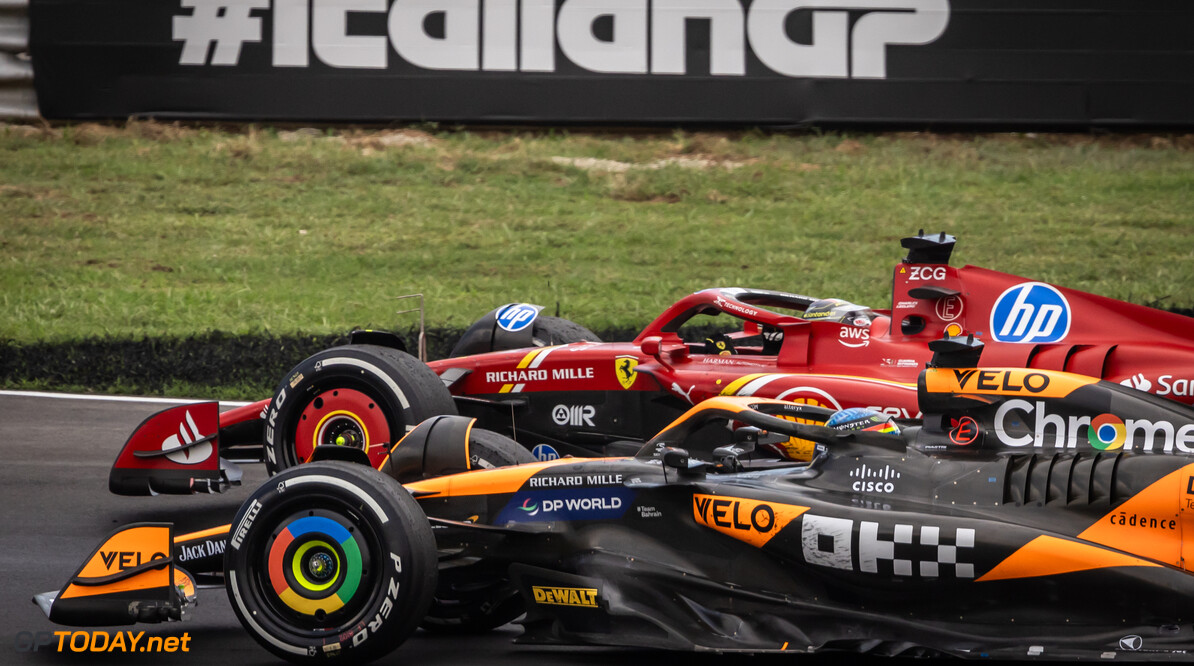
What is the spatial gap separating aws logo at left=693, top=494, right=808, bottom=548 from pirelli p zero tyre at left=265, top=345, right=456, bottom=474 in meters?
2.48

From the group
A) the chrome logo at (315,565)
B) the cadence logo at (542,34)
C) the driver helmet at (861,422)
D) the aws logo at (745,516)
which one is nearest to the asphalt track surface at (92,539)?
the chrome logo at (315,565)

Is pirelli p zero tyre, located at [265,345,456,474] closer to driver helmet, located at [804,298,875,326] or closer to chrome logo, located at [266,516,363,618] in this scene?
chrome logo, located at [266,516,363,618]

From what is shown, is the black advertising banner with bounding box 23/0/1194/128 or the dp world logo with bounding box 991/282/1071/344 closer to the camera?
the dp world logo with bounding box 991/282/1071/344

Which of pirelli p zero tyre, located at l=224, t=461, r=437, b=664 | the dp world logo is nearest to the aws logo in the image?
pirelli p zero tyre, located at l=224, t=461, r=437, b=664

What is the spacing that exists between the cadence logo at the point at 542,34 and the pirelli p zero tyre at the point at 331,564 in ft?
37.7

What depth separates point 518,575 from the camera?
5652 mm

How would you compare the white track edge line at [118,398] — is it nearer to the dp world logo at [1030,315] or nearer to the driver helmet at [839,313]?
the driver helmet at [839,313]

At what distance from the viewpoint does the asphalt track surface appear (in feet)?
19.0

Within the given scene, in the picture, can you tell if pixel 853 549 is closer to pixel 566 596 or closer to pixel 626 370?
pixel 566 596

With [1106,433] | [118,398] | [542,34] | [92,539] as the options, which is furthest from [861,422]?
[542,34]

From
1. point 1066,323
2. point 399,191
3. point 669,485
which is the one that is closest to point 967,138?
point 399,191

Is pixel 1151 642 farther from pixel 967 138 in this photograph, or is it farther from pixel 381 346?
pixel 967 138

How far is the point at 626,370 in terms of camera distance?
27.6 ft

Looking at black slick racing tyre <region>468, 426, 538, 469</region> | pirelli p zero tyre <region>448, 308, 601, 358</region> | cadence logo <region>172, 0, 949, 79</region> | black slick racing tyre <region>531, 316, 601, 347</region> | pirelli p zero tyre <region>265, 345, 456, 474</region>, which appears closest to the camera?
black slick racing tyre <region>468, 426, 538, 469</region>
